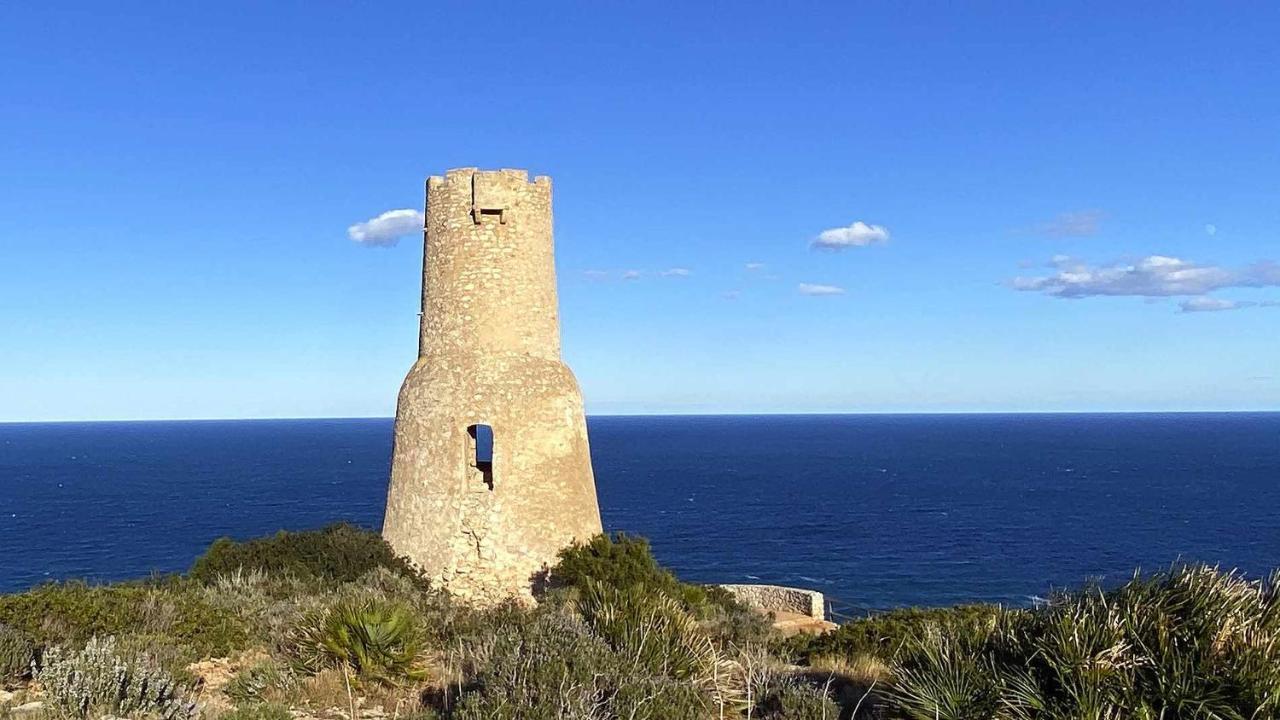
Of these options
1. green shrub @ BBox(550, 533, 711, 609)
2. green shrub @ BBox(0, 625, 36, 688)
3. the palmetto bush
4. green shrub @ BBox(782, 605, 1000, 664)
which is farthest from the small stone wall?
green shrub @ BBox(0, 625, 36, 688)

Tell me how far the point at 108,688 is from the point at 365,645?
1921 millimetres

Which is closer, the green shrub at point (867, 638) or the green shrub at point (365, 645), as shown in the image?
the green shrub at point (365, 645)

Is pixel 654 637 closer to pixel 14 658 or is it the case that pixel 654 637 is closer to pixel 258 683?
pixel 258 683

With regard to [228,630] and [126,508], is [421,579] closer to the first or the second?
[228,630]

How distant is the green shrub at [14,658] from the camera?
7207 mm

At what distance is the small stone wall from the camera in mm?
21750

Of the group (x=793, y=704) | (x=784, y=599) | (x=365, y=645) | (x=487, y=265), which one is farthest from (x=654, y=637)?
(x=784, y=599)

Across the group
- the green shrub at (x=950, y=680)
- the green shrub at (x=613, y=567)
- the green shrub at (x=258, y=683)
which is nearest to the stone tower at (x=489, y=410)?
the green shrub at (x=613, y=567)

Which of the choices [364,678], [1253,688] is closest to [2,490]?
[364,678]

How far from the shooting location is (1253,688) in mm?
5043

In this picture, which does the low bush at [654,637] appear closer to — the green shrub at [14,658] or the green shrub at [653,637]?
the green shrub at [653,637]

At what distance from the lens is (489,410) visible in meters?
13.4

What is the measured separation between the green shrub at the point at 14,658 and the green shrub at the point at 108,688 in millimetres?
893

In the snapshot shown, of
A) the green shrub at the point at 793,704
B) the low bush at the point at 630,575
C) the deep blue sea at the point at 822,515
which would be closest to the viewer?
the green shrub at the point at 793,704
